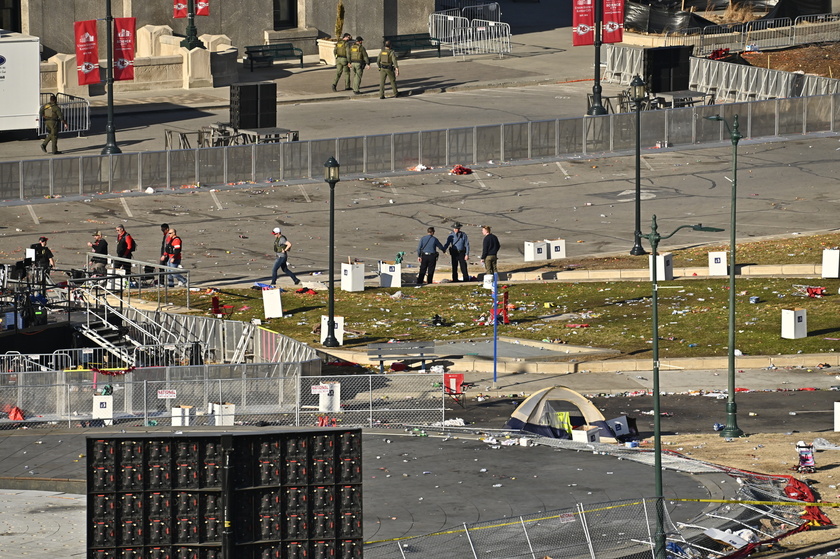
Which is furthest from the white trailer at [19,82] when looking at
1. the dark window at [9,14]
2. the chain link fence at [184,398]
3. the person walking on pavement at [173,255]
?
the chain link fence at [184,398]

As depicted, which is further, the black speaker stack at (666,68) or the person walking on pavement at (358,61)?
the person walking on pavement at (358,61)

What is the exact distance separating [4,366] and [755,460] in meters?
14.3

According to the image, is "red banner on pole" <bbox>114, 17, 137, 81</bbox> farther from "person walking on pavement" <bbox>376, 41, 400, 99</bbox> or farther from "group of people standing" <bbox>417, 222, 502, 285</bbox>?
"group of people standing" <bbox>417, 222, 502, 285</bbox>

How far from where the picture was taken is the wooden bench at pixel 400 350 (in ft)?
118

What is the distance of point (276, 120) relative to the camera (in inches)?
2250

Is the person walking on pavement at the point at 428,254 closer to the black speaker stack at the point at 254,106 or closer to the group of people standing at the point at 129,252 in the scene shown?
the group of people standing at the point at 129,252

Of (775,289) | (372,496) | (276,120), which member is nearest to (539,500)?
(372,496)

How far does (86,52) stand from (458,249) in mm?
18199

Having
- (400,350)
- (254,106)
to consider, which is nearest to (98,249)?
(400,350)

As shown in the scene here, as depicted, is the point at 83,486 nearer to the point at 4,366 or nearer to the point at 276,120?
the point at 4,366

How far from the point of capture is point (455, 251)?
44.3 metres

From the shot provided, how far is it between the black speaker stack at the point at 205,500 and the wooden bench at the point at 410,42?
53062mm

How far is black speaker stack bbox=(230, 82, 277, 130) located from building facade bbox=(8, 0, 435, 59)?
492 inches

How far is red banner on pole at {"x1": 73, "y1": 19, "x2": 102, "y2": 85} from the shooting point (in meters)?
56.5
